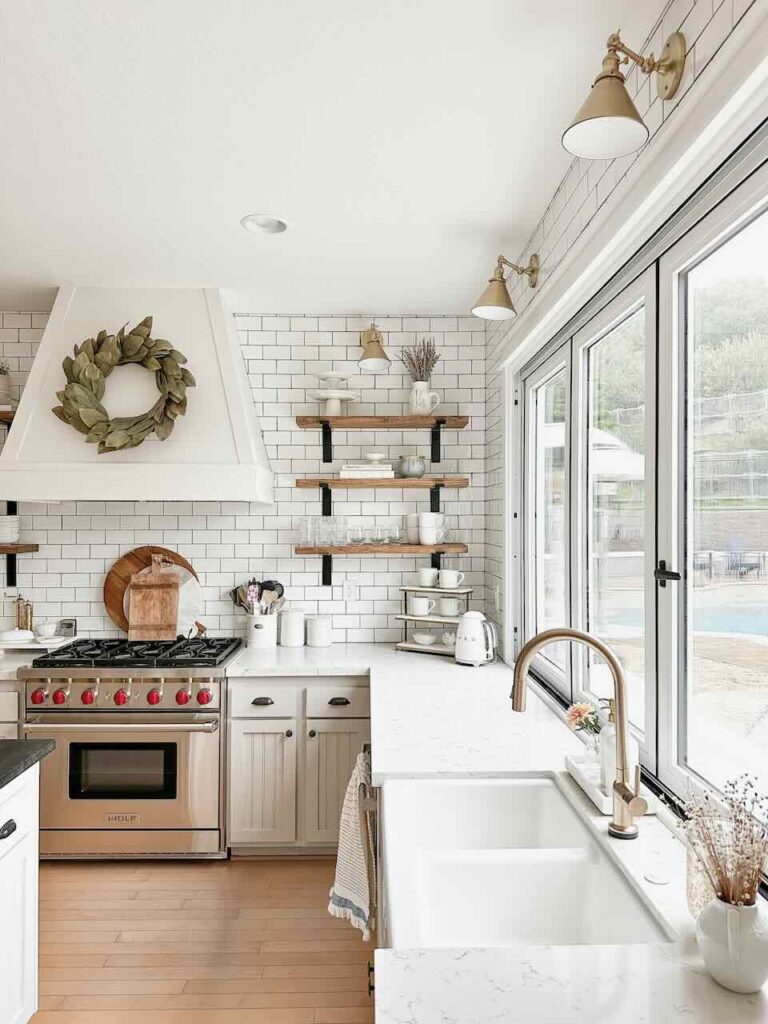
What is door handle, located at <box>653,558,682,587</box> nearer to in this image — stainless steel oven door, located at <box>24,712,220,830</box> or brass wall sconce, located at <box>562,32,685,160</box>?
brass wall sconce, located at <box>562,32,685,160</box>

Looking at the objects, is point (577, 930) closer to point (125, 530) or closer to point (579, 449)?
point (579, 449)

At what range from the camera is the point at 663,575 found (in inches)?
72.6

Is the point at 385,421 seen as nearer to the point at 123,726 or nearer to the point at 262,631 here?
the point at 262,631

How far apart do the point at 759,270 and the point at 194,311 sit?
2789 millimetres

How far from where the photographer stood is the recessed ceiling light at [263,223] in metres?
2.81

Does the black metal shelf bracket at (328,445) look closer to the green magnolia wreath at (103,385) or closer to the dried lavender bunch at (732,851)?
the green magnolia wreath at (103,385)

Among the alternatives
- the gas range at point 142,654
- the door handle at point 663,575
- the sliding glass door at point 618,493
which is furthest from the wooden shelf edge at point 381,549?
the door handle at point 663,575

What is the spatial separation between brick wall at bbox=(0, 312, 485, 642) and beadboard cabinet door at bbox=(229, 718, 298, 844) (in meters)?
0.74

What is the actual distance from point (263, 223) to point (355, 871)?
2.27 meters

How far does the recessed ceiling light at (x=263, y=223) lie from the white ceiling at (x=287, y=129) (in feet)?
0.15

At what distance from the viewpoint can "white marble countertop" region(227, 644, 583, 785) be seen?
2139 millimetres

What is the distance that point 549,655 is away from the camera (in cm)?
321

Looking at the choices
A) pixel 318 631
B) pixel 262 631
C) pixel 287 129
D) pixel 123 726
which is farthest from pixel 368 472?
pixel 287 129

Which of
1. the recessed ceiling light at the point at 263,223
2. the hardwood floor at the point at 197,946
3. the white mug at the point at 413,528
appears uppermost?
the recessed ceiling light at the point at 263,223
